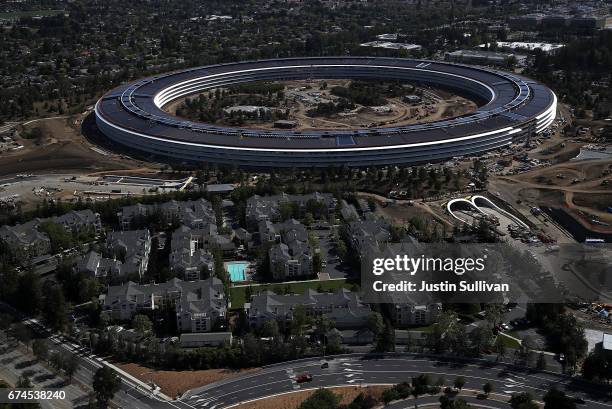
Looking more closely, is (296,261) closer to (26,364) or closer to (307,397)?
(307,397)

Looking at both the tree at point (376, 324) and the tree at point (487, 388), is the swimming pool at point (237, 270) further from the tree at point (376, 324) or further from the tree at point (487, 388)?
the tree at point (487, 388)

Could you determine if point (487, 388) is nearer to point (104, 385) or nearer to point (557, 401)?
point (557, 401)

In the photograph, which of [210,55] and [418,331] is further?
[210,55]

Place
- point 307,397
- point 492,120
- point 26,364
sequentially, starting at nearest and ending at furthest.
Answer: point 307,397 → point 26,364 → point 492,120

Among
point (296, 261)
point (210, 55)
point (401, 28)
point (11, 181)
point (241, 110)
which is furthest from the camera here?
point (401, 28)

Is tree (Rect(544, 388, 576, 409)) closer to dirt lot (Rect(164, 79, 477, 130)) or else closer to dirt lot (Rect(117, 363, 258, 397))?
dirt lot (Rect(117, 363, 258, 397))

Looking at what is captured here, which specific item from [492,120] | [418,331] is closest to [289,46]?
[492,120]

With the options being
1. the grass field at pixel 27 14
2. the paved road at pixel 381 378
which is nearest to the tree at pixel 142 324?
the paved road at pixel 381 378
